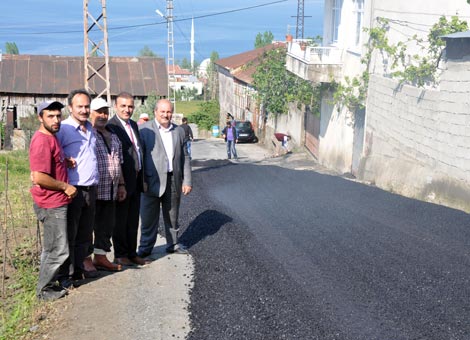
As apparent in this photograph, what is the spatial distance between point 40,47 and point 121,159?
201 metres

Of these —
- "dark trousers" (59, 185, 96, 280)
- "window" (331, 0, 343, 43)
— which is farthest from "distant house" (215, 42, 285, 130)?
"dark trousers" (59, 185, 96, 280)

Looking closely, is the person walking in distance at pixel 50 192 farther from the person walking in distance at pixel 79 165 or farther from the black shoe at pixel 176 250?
the black shoe at pixel 176 250

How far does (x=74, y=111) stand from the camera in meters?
6.17

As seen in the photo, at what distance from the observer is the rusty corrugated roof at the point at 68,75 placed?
119 ft

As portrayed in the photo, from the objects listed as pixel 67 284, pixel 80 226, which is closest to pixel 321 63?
pixel 80 226

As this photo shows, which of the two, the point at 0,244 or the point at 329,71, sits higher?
the point at 329,71

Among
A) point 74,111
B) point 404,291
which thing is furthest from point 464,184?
point 74,111

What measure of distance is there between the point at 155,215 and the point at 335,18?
18044 millimetres

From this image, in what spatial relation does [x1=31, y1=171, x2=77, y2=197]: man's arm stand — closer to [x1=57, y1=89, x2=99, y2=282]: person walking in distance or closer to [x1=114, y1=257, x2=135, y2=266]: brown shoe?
[x1=57, y1=89, x2=99, y2=282]: person walking in distance

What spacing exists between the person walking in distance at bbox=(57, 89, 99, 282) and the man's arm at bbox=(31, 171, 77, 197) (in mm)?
216

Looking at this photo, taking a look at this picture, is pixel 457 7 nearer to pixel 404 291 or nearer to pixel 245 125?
pixel 404 291

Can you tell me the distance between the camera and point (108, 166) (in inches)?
265

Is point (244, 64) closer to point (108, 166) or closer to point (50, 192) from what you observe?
point (108, 166)

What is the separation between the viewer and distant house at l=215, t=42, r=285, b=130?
145 ft
